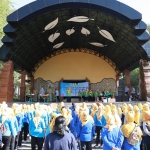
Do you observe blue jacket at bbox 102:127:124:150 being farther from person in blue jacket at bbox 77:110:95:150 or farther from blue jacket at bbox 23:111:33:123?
blue jacket at bbox 23:111:33:123

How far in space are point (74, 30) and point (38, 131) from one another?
760 inches

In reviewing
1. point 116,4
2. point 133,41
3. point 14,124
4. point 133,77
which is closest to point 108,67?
point 133,41

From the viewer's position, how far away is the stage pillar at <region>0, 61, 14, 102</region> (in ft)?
63.6

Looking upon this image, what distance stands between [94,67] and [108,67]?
76.6 inches

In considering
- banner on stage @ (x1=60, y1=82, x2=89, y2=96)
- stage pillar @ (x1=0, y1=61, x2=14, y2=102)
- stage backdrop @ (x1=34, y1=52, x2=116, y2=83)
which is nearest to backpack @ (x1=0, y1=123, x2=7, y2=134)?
stage pillar @ (x1=0, y1=61, x2=14, y2=102)

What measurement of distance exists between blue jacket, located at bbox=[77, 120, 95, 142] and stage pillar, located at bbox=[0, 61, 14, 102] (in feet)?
48.8

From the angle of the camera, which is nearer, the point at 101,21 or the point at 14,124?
the point at 14,124

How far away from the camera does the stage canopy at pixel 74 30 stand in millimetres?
17234

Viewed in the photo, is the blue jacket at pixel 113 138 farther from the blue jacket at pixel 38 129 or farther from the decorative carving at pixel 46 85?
the decorative carving at pixel 46 85

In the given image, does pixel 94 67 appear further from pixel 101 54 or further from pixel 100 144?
pixel 100 144

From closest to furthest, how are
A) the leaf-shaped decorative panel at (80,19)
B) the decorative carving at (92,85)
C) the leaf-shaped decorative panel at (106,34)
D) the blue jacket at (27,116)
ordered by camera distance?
the blue jacket at (27,116), the leaf-shaped decorative panel at (80,19), the leaf-shaped decorative panel at (106,34), the decorative carving at (92,85)

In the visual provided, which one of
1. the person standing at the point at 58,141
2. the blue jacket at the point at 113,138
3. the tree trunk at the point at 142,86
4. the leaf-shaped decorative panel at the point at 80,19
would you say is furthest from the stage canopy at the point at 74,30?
the person standing at the point at 58,141

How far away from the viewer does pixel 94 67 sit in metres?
30.8

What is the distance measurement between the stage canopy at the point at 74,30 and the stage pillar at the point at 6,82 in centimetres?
109
